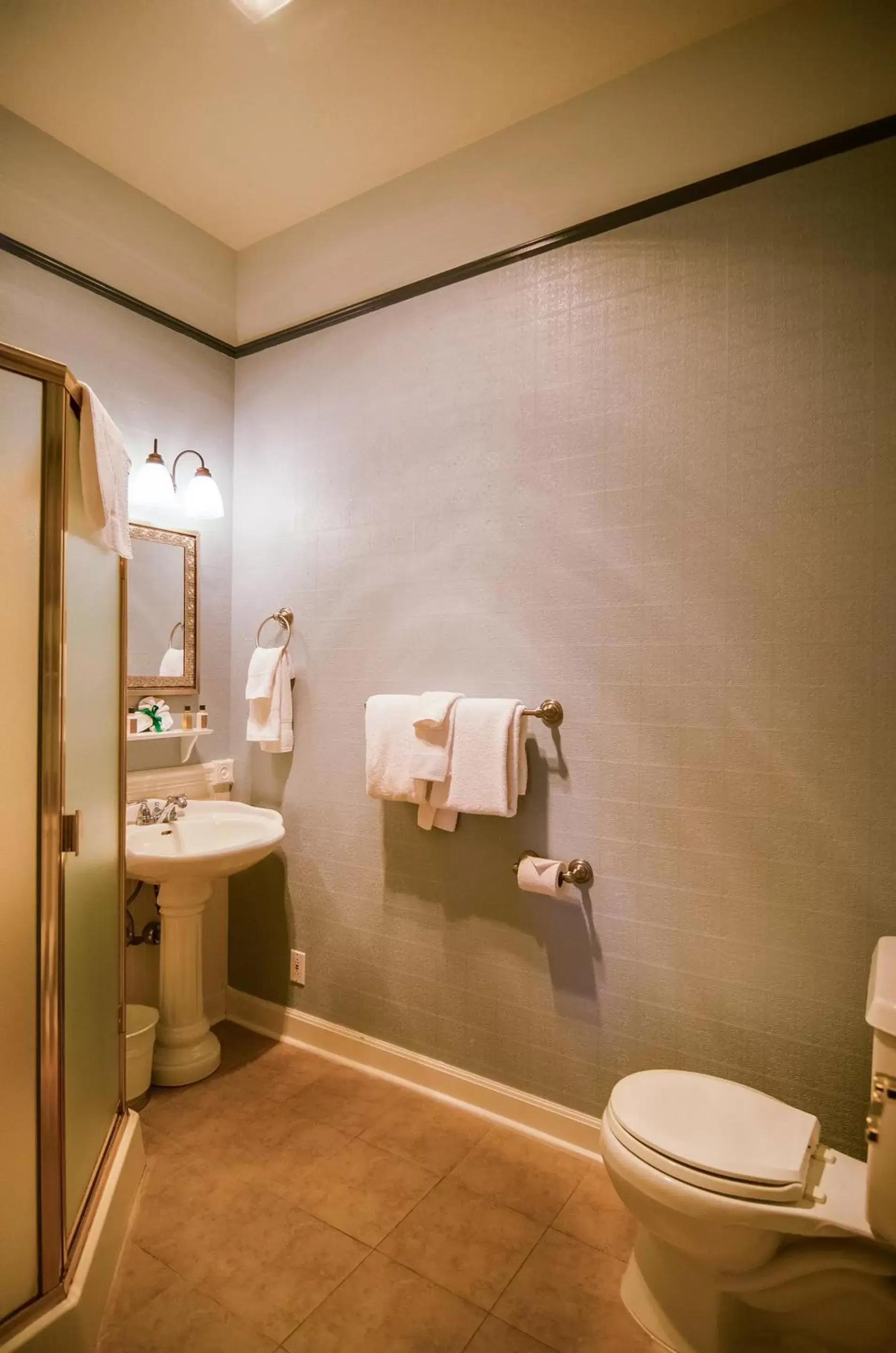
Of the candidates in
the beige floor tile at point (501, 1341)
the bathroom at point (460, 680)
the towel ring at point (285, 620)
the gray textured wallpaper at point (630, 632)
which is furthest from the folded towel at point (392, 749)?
the beige floor tile at point (501, 1341)

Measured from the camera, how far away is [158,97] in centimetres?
201

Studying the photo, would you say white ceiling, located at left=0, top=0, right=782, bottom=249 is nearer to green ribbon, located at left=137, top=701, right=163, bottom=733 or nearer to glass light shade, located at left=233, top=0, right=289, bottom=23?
glass light shade, located at left=233, top=0, right=289, bottom=23

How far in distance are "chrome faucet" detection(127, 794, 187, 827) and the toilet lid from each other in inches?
60.7

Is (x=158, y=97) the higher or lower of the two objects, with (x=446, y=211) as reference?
higher

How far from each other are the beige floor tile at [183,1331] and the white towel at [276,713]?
147 cm

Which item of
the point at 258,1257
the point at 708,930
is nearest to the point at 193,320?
the point at 708,930

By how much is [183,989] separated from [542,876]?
4.26 feet

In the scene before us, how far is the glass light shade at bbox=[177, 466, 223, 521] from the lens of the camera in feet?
8.27

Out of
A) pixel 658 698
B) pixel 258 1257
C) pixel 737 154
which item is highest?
pixel 737 154

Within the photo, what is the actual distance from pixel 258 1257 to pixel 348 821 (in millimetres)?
1162

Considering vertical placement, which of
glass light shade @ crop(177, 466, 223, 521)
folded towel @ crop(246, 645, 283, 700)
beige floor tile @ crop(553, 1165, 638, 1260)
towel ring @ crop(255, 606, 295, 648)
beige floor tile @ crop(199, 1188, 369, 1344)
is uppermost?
glass light shade @ crop(177, 466, 223, 521)

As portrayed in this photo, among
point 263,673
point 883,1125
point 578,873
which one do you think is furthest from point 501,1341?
point 263,673

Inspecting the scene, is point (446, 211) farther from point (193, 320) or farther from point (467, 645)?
point (467, 645)

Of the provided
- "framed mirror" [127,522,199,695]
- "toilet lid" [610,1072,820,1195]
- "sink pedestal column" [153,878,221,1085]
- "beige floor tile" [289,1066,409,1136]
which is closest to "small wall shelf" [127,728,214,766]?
"framed mirror" [127,522,199,695]
